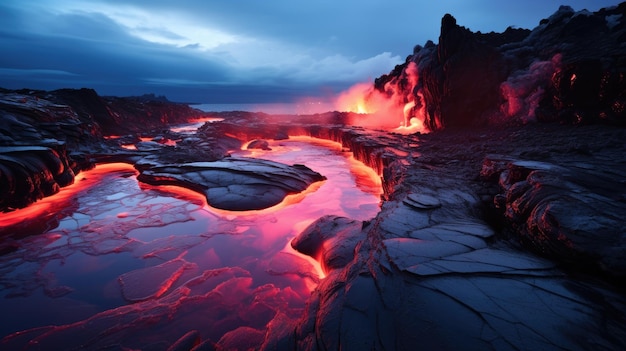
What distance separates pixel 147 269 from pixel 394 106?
26917 mm

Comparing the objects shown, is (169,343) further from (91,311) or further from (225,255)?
(225,255)

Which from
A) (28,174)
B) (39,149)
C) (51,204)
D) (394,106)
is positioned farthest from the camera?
(394,106)

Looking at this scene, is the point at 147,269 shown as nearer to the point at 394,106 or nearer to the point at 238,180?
the point at 238,180

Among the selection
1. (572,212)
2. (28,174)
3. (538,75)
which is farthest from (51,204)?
(538,75)

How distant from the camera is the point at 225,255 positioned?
6215 mm

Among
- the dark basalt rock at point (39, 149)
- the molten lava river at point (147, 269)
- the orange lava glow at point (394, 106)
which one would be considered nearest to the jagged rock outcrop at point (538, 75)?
the orange lava glow at point (394, 106)

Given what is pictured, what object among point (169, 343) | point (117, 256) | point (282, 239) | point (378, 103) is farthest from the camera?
point (378, 103)

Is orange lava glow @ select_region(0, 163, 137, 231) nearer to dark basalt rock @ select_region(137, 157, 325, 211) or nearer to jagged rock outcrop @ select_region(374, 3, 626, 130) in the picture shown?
dark basalt rock @ select_region(137, 157, 325, 211)

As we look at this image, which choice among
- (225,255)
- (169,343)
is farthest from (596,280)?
(225,255)

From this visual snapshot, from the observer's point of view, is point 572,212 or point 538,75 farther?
point 538,75

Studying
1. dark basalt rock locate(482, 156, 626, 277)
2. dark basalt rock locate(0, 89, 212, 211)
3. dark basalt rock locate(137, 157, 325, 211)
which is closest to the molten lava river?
dark basalt rock locate(137, 157, 325, 211)

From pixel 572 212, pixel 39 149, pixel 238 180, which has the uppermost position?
pixel 572 212

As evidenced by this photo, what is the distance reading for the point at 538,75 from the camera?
1257 centimetres

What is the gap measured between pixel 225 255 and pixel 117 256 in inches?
102
